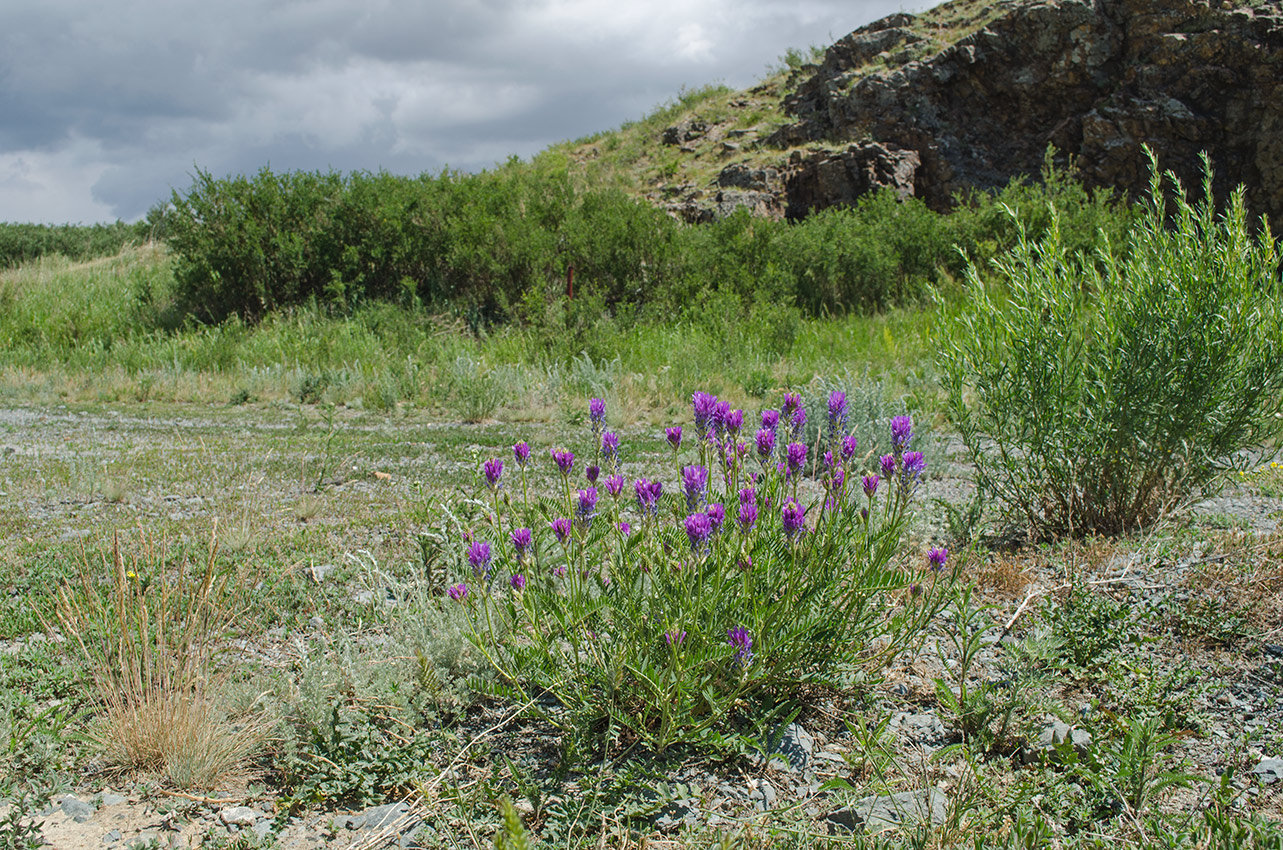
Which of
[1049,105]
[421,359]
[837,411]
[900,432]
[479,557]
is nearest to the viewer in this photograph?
[479,557]

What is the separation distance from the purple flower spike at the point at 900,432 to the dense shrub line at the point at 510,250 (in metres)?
11.4

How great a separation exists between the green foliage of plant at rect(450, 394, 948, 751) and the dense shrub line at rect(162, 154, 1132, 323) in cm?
1161

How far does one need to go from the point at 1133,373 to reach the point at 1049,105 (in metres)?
21.0

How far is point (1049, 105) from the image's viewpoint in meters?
20.6

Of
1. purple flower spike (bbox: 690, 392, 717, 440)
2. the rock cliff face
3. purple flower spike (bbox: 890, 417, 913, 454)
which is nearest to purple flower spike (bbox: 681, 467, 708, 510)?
purple flower spike (bbox: 690, 392, 717, 440)

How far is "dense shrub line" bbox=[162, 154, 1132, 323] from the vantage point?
14.1 metres

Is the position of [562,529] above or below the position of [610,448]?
below

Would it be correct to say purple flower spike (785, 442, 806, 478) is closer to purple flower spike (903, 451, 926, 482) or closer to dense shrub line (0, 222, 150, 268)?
purple flower spike (903, 451, 926, 482)

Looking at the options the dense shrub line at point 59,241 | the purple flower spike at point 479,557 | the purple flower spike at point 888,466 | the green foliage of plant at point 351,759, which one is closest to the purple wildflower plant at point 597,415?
the purple flower spike at point 479,557

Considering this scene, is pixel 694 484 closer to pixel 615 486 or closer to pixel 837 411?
pixel 615 486

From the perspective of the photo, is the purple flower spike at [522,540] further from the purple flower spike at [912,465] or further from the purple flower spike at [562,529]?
the purple flower spike at [912,465]

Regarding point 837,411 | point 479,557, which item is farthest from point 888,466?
point 479,557

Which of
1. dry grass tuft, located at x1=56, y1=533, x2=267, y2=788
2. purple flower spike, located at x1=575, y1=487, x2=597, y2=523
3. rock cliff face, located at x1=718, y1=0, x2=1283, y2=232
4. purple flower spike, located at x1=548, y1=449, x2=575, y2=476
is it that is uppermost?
rock cliff face, located at x1=718, y1=0, x2=1283, y2=232

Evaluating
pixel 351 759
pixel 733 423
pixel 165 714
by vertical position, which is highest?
pixel 733 423
